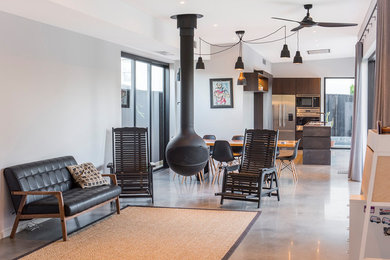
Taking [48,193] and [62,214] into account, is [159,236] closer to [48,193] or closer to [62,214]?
[62,214]

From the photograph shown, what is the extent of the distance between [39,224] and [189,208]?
2164 millimetres

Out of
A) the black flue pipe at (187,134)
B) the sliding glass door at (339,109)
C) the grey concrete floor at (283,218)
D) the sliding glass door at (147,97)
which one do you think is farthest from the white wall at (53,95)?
the sliding glass door at (339,109)

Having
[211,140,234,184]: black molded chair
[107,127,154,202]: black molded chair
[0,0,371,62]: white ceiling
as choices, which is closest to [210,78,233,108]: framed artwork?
[0,0,371,62]: white ceiling

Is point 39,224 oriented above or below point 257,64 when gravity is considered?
below

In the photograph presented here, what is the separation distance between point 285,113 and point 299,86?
106 centimetres

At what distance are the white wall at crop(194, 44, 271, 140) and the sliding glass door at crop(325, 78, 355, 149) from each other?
18.4 ft

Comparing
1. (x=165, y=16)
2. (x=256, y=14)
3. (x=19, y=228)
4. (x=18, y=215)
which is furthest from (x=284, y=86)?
(x=18, y=215)

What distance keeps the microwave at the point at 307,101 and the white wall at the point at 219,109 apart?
4.85 m

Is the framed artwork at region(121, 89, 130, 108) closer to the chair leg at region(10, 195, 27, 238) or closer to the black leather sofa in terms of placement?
the black leather sofa

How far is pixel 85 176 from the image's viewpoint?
6387 mm

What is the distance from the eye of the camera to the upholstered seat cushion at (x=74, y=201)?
5.27 meters

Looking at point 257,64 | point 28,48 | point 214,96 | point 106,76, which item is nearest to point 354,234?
point 28,48

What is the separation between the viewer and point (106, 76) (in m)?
8.05

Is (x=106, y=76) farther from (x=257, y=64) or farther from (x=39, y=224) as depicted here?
(x=257, y=64)
